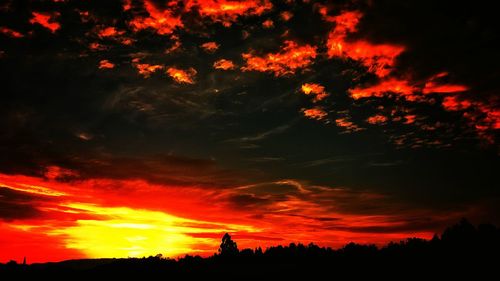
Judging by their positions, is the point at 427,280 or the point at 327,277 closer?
the point at 427,280

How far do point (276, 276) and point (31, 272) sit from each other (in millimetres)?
60846

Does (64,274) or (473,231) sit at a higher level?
(473,231)

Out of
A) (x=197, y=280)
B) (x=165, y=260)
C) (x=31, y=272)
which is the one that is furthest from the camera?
(x=165, y=260)

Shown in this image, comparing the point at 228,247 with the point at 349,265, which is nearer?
the point at 349,265

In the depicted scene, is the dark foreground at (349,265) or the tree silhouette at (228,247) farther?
the tree silhouette at (228,247)

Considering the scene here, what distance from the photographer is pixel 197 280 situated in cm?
9038

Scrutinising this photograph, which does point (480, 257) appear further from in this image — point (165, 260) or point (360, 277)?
point (165, 260)

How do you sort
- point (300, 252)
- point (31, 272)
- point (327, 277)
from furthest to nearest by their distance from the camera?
point (300, 252), point (31, 272), point (327, 277)

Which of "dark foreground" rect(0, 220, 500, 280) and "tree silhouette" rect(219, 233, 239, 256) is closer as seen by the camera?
"dark foreground" rect(0, 220, 500, 280)

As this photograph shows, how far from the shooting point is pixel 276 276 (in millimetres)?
92250

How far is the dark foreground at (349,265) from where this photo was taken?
74.6 m

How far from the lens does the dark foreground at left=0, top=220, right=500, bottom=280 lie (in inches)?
2936

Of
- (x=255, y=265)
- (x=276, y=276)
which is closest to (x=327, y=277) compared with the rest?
(x=276, y=276)

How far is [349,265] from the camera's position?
3627 inches
